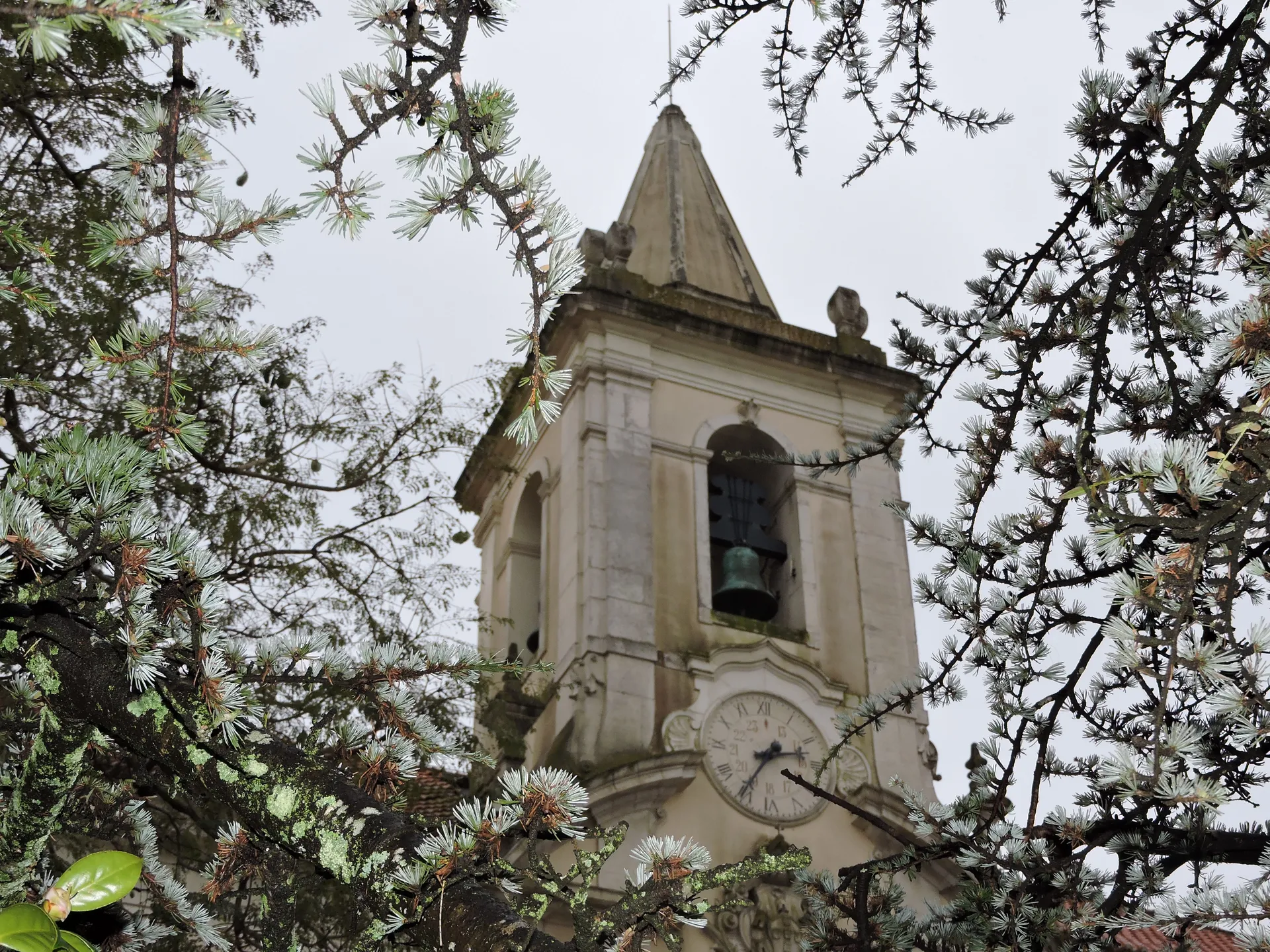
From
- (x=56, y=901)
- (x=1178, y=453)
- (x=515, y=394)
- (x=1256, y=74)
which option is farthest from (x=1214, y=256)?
(x=515, y=394)

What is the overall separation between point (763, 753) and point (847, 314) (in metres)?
5.82

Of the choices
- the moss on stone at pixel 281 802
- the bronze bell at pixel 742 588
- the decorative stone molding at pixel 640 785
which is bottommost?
the moss on stone at pixel 281 802

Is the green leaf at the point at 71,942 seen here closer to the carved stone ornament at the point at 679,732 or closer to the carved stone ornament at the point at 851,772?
the carved stone ornament at the point at 679,732

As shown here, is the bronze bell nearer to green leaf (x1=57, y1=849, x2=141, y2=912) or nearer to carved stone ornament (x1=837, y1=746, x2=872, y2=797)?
carved stone ornament (x1=837, y1=746, x2=872, y2=797)

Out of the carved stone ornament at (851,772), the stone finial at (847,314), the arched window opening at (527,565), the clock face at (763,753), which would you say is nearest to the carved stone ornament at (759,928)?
the clock face at (763,753)

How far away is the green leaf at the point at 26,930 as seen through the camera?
1.95 meters

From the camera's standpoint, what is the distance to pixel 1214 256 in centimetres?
540

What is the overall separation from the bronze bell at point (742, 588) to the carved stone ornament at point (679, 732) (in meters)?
1.64

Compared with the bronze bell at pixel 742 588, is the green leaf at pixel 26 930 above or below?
below

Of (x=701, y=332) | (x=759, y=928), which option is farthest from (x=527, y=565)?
(x=759, y=928)

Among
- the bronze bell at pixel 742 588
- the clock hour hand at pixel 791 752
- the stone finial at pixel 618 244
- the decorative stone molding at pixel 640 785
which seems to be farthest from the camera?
the stone finial at pixel 618 244

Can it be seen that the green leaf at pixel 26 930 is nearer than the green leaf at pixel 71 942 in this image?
Yes

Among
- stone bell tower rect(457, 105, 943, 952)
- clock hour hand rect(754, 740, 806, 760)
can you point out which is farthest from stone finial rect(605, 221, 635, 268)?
clock hour hand rect(754, 740, 806, 760)

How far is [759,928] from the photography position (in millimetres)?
13172
